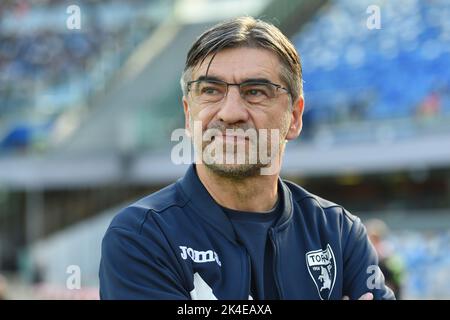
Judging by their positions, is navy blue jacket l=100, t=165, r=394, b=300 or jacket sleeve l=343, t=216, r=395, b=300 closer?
navy blue jacket l=100, t=165, r=394, b=300

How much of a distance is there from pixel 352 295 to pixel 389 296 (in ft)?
0.38

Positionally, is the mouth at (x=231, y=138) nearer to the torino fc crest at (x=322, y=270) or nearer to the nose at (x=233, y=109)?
the nose at (x=233, y=109)

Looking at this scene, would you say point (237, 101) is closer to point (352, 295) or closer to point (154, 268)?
point (154, 268)

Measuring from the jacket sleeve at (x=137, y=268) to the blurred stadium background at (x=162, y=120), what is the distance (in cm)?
838

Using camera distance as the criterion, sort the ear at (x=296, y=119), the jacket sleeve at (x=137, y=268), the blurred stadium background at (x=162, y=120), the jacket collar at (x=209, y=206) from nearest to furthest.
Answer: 1. the jacket sleeve at (x=137, y=268)
2. the jacket collar at (x=209, y=206)
3. the ear at (x=296, y=119)
4. the blurred stadium background at (x=162, y=120)

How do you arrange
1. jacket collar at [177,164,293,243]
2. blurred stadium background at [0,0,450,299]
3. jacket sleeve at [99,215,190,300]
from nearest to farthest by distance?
jacket sleeve at [99,215,190,300] → jacket collar at [177,164,293,243] → blurred stadium background at [0,0,450,299]

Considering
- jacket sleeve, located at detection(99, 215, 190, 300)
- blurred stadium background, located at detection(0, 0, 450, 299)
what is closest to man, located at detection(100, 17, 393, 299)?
jacket sleeve, located at detection(99, 215, 190, 300)

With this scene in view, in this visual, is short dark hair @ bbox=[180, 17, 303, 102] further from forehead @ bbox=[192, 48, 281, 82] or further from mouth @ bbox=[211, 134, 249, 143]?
mouth @ bbox=[211, 134, 249, 143]

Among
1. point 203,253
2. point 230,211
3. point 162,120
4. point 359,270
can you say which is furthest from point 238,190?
point 162,120

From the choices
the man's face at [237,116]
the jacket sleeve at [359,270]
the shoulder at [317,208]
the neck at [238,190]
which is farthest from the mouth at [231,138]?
the jacket sleeve at [359,270]

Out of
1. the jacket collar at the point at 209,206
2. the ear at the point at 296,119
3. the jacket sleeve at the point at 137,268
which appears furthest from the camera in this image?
the ear at the point at 296,119

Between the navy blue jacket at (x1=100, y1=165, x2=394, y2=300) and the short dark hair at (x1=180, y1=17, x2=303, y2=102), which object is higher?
the short dark hair at (x1=180, y1=17, x2=303, y2=102)

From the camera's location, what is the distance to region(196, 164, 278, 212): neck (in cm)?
213

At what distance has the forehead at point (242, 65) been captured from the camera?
2076mm
